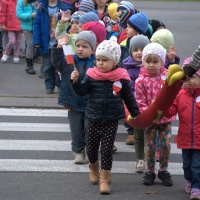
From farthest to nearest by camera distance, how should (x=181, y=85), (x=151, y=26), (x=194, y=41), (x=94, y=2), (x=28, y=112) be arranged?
(x=194, y=41), (x=94, y=2), (x=28, y=112), (x=151, y=26), (x=181, y=85)

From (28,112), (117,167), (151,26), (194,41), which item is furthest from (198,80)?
(194,41)

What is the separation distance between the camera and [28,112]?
446 inches

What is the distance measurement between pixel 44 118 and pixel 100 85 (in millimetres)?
4076

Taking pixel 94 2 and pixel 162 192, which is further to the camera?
pixel 94 2

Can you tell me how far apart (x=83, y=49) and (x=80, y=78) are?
322mm

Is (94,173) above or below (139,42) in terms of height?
below

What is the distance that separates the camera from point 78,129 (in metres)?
8.09

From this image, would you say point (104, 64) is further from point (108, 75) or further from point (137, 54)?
point (137, 54)

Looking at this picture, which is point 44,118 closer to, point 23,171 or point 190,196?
point 23,171

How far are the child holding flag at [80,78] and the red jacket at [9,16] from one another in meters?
6.96

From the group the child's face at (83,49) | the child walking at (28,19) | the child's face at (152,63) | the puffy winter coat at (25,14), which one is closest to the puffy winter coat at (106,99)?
the child's face at (152,63)

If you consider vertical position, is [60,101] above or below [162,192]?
above

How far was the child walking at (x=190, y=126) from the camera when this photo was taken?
6750 millimetres

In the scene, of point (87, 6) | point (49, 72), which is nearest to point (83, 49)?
point (87, 6)
